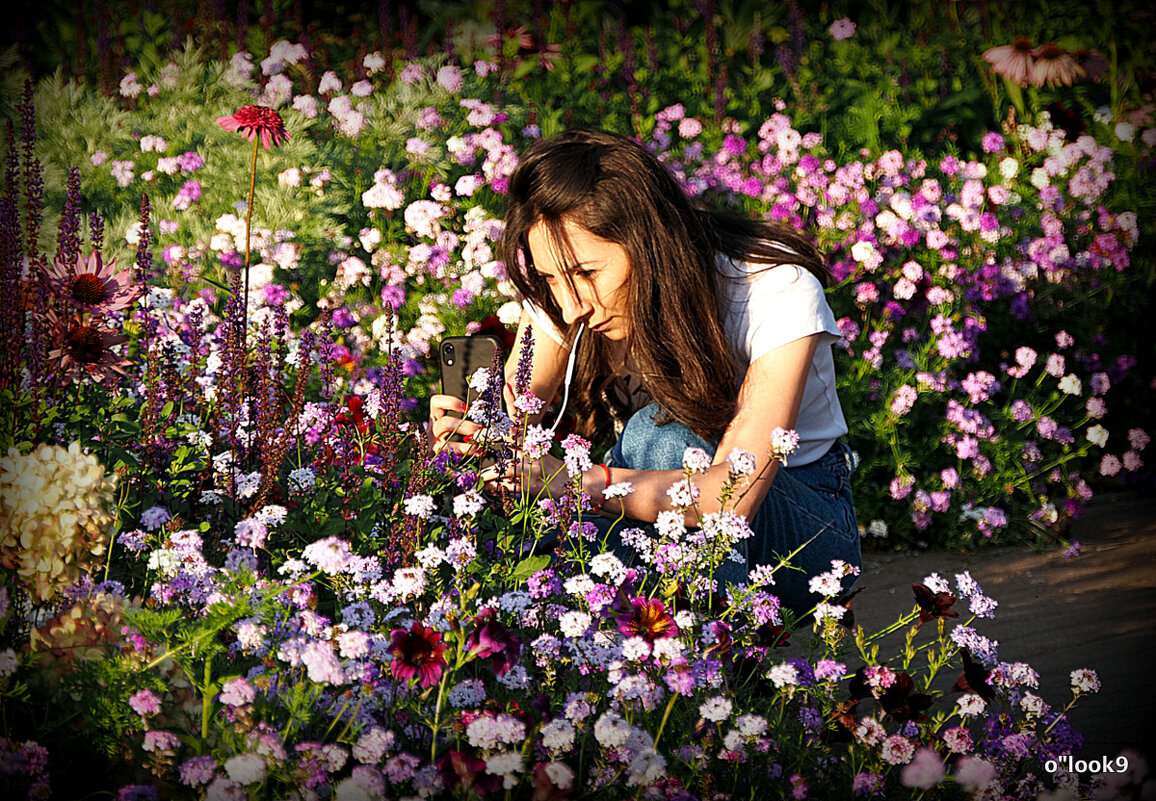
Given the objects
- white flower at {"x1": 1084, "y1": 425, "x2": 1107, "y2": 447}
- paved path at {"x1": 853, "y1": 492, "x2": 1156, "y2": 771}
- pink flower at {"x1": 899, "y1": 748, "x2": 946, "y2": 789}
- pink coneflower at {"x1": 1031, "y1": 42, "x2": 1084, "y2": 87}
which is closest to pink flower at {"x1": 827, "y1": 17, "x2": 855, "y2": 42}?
pink coneflower at {"x1": 1031, "y1": 42, "x2": 1084, "y2": 87}

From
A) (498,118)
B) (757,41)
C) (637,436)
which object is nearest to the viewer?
(637,436)

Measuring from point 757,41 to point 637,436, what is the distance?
3.00 m

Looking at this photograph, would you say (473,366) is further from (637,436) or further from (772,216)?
(772,216)

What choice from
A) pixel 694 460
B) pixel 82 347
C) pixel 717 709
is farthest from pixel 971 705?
pixel 82 347

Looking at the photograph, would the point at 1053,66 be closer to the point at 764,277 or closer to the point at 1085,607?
the point at 1085,607

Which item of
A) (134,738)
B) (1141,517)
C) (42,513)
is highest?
(42,513)

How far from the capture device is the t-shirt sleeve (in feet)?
7.55

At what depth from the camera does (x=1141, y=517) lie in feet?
12.6

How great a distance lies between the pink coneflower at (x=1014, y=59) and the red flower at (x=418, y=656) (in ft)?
14.1

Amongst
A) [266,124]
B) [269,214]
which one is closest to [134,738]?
[266,124]

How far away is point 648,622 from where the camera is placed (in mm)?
1524

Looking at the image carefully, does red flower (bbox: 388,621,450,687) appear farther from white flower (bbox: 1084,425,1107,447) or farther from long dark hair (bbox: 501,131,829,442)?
A: white flower (bbox: 1084,425,1107,447)

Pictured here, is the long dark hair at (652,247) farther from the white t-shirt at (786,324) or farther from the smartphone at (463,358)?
the smartphone at (463,358)

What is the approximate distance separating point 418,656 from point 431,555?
23 centimetres
